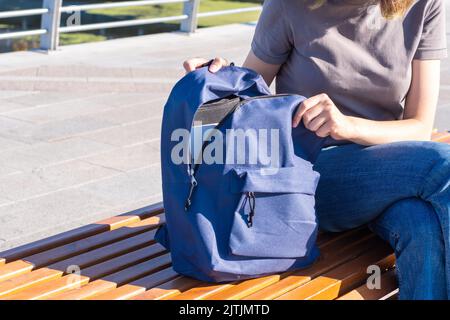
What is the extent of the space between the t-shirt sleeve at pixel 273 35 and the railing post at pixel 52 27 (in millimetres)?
5464

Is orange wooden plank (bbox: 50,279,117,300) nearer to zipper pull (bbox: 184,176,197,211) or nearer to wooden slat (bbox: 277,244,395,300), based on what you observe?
zipper pull (bbox: 184,176,197,211)

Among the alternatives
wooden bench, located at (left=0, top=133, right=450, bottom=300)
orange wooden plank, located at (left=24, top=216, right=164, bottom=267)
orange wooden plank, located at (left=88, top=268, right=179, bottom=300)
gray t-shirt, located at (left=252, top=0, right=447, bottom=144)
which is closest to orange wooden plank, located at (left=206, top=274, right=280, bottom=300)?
wooden bench, located at (left=0, top=133, right=450, bottom=300)

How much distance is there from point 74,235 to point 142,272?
1.23 ft

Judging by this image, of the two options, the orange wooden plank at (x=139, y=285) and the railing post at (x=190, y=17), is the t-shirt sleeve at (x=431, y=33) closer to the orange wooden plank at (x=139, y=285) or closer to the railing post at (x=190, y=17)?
the orange wooden plank at (x=139, y=285)

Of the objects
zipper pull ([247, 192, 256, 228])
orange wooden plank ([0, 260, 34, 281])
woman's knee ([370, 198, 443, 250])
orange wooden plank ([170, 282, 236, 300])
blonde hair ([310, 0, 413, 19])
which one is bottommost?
orange wooden plank ([0, 260, 34, 281])

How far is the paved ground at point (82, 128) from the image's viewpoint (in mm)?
Answer: 4426

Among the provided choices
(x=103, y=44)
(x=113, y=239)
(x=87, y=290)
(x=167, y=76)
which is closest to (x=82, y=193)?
(x=113, y=239)

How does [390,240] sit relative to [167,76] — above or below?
above

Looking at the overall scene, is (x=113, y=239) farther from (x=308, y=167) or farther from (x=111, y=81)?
(x=111, y=81)

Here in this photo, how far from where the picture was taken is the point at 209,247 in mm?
2449

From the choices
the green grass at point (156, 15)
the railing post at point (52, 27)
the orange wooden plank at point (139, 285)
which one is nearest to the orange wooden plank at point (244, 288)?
the orange wooden plank at point (139, 285)

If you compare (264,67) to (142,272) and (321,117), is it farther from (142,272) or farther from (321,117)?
(142,272)

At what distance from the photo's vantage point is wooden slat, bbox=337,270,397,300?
8.51ft
